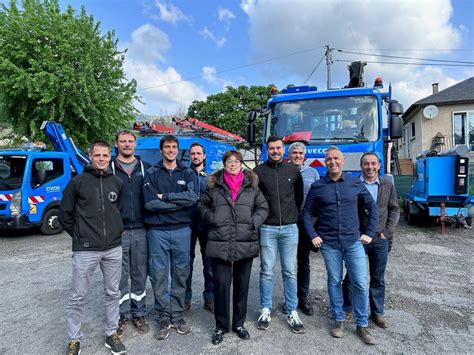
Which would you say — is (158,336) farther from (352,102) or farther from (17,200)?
(17,200)

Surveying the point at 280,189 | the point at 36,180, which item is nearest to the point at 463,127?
the point at 280,189

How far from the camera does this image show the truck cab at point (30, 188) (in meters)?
7.57

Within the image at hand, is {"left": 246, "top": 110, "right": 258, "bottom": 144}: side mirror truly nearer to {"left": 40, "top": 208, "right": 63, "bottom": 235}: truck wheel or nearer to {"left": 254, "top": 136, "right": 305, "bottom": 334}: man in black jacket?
{"left": 254, "top": 136, "right": 305, "bottom": 334}: man in black jacket

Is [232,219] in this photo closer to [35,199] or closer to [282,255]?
[282,255]

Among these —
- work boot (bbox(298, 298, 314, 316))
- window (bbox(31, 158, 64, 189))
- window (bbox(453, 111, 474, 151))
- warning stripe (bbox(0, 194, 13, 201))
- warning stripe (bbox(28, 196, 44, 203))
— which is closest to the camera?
work boot (bbox(298, 298, 314, 316))

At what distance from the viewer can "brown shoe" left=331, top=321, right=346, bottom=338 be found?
3260 millimetres

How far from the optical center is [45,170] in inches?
321

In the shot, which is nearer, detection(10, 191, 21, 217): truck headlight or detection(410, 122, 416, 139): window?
detection(10, 191, 21, 217): truck headlight

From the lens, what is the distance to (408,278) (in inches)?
195

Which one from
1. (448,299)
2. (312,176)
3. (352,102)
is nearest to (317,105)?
(352,102)

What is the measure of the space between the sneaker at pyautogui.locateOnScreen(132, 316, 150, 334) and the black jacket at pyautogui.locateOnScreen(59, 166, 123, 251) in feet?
3.07

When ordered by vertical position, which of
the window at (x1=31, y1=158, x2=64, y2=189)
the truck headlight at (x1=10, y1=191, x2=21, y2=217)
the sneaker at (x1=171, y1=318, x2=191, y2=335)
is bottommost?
the sneaker at (x1=171, y1=318, x2=191, y2=335)

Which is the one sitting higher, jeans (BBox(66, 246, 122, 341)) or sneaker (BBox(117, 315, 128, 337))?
jeans (BBox(66, 246, 122, 341))

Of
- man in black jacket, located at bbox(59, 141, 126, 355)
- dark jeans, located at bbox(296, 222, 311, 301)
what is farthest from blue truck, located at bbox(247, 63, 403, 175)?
man in black jacket, located at bbox(59, 141, 126, 355)
